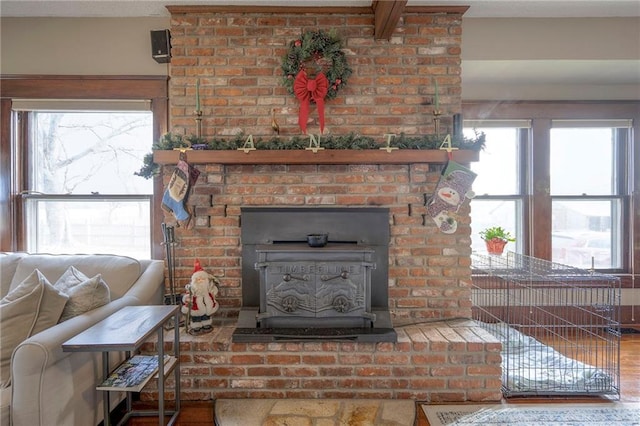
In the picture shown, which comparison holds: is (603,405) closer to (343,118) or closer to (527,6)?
(343,118)

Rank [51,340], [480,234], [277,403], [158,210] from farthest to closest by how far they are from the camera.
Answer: [480,234] < [158,210] < [277,403] < [51,340]

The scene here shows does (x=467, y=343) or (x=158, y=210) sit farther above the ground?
(x=158, y=210)

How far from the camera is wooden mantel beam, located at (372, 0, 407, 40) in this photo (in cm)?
205

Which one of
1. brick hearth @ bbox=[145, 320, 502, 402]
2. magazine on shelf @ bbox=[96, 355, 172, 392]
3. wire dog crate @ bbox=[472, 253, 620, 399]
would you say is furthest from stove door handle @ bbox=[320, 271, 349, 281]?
wire dog crate @ bbox=[472, 253, 620, 399]

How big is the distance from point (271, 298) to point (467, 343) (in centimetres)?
123

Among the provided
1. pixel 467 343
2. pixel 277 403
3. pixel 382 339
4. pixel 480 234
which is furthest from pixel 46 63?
pixel 480 234

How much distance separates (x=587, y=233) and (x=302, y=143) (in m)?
3.02

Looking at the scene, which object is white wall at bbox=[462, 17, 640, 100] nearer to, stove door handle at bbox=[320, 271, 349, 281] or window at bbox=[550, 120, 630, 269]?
window at bbox=[550, 120, 630, 269]

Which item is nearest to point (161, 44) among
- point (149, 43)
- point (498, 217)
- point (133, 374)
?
point (149, 43)

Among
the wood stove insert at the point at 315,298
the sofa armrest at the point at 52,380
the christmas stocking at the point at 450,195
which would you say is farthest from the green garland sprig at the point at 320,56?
the sofa armrest at the point at 52,380

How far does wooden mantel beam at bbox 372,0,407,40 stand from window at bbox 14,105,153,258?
1.90 meters

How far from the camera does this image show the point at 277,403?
6.61 ft

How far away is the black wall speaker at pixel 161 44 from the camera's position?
244 cm

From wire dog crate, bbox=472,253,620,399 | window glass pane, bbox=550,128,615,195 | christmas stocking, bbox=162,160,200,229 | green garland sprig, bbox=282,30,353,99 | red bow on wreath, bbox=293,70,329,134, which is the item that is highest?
green garland sprig, bbox=282,30,353,99
